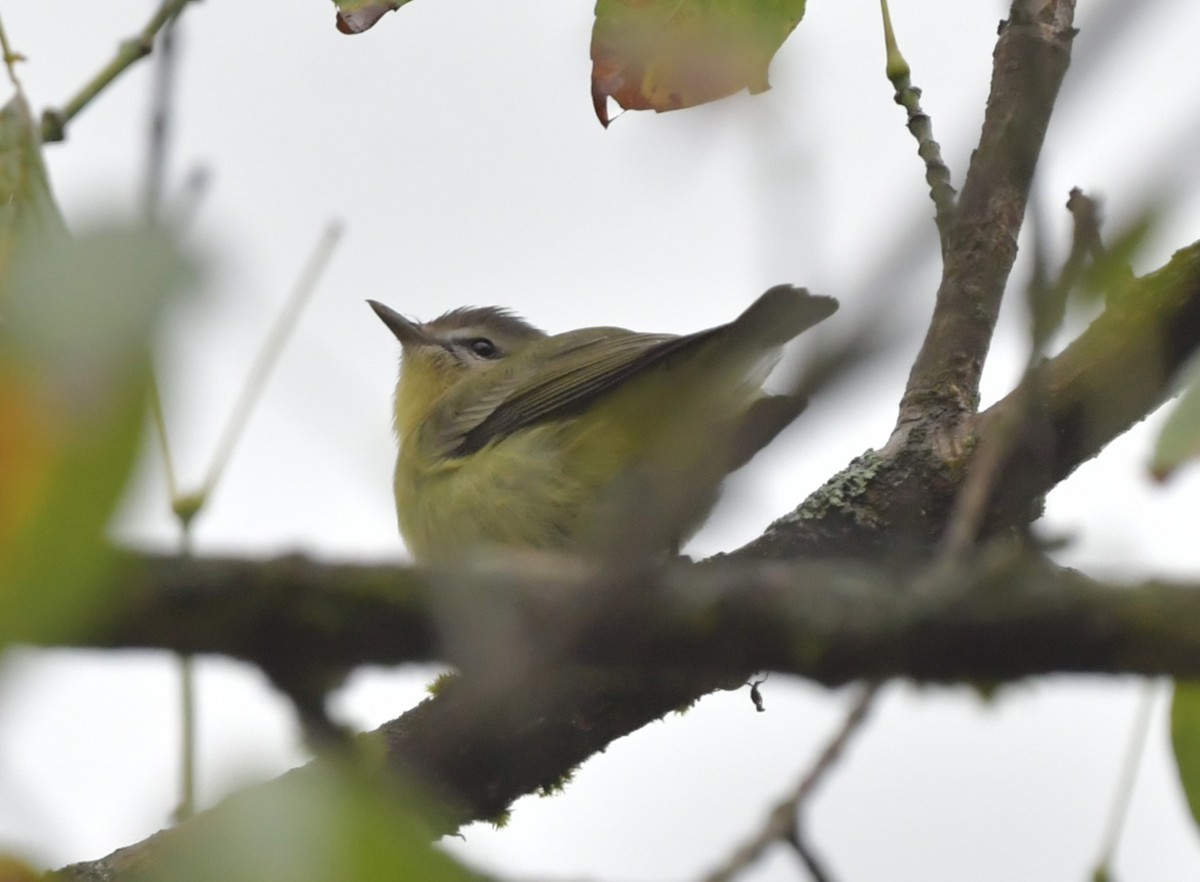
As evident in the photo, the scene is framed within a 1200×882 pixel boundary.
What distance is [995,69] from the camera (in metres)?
3.80

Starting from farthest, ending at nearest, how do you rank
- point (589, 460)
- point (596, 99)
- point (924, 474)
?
1. point (589, 460)
2. point (924, 474)
3. point (596, 99)

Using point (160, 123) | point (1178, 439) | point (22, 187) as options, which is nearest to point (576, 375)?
point (22, 187)

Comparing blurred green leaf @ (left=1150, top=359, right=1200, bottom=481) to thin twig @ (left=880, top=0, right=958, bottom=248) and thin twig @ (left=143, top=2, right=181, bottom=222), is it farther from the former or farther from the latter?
thin twig @ (left=143, top=2, right=181, bottom=222)

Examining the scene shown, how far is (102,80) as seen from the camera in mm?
2875

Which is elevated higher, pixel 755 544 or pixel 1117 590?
pixel 1117 590

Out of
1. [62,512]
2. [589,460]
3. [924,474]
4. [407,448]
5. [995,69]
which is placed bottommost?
[407,448]

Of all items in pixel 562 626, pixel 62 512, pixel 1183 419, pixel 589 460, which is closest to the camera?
pixel 62 512

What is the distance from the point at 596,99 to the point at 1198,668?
6.62 feet

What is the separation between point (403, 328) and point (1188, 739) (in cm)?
574

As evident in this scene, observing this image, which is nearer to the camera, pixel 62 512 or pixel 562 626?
pixel 62 512

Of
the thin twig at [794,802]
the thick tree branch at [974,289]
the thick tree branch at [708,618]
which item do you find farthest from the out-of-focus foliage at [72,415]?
the thick tree branch at [974,289]

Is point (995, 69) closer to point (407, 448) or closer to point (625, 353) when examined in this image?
point (625, 353)

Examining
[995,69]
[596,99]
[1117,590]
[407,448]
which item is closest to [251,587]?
[1117,590]

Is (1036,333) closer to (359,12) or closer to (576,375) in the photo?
(359,12)
